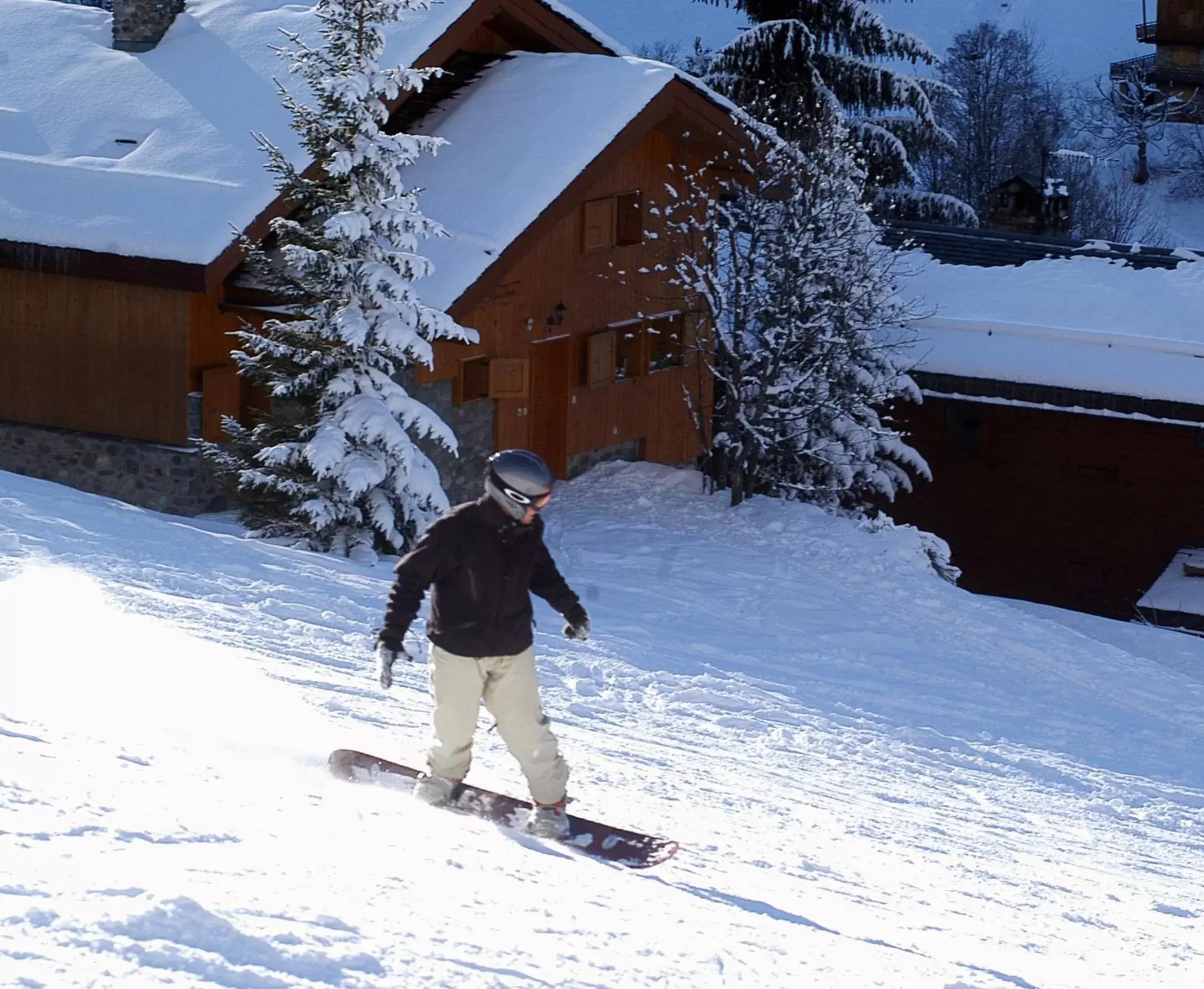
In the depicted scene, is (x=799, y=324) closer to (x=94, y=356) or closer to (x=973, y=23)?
(x=94, y=356)

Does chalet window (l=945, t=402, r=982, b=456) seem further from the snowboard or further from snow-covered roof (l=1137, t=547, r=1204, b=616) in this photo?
the snowboard

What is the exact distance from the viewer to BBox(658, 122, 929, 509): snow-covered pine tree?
17.7 metres

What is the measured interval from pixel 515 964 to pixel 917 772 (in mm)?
5036

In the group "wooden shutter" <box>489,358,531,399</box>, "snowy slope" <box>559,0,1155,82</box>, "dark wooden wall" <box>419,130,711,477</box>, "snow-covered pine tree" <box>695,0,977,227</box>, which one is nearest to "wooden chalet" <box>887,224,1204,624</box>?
"dark wooden wall" <box>419,130,711,477</box>

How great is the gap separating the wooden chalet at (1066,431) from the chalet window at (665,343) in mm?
3108

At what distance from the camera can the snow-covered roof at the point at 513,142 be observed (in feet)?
53.6

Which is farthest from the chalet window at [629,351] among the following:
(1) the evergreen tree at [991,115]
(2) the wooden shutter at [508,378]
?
(1) the evergreen tree at [991,115]

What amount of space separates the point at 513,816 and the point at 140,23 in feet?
47.8

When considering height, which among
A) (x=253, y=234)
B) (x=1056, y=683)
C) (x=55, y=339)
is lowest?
(x=1056, y=683)

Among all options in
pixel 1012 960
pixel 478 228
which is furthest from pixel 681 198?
pixel 1012 960

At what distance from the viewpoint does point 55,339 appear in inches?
671

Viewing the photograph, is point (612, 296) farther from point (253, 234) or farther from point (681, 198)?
point (253, 234)

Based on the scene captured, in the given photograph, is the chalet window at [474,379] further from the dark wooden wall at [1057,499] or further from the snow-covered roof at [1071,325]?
the dark wooden wall at [1057,499]

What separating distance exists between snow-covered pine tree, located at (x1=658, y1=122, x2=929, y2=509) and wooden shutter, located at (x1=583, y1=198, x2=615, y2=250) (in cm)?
67
